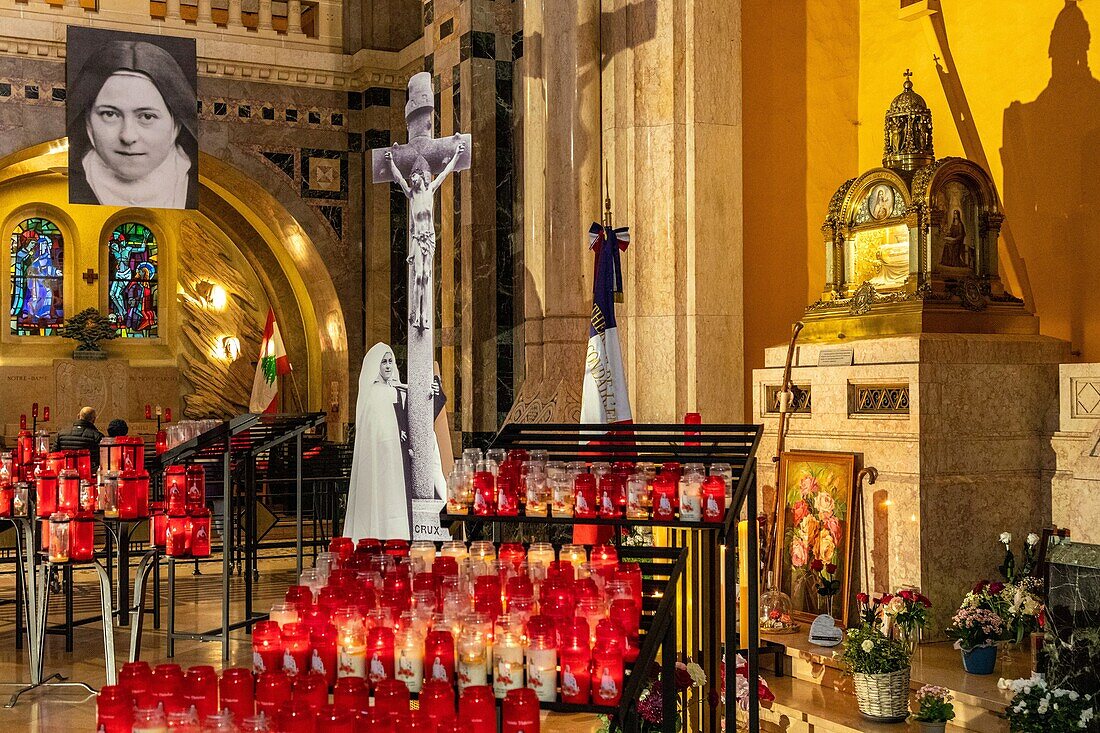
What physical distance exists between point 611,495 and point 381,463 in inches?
185

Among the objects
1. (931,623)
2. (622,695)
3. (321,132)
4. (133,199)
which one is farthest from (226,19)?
(622,695)

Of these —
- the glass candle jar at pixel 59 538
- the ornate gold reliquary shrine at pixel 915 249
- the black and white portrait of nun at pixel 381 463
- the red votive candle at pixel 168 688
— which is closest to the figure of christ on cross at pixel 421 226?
the black and white portrait of nun at pixel 381 463

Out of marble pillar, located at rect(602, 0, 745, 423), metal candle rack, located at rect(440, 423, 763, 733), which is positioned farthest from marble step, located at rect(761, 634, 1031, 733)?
marble pillar, located at rect(602, 0, 745, 423)

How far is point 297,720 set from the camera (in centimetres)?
296

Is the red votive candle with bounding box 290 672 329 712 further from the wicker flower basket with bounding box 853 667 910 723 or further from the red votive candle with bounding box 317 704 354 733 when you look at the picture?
the wicker flower basket with bounding box 853 667 910 723

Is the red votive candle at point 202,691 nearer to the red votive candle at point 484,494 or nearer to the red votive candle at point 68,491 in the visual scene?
the red votive candle at point 484,494

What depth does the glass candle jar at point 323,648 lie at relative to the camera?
3.63m

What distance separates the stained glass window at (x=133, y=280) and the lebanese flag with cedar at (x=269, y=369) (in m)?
2.25

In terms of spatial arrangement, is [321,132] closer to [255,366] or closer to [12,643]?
[255,366]

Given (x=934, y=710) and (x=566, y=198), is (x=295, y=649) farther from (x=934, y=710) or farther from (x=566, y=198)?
(x=566, y=198)

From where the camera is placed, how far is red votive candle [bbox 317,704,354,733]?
292 cm

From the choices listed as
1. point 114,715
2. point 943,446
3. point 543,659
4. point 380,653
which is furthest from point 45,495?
point 943,446

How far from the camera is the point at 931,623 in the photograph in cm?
638

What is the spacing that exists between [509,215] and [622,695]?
8370 mm
